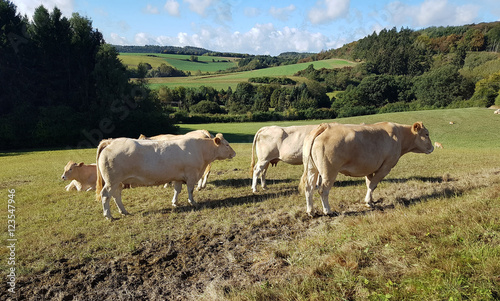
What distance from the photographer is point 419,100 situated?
209 ft

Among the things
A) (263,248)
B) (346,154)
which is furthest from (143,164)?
(346,154)

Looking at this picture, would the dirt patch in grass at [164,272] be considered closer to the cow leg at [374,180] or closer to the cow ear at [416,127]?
the cow leg at [374,180]

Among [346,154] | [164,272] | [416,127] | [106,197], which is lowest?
[164,272]

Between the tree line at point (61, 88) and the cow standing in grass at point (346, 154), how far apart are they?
30468 millimetres

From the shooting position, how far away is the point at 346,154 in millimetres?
6371

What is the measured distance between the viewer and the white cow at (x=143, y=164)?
23.2 ft

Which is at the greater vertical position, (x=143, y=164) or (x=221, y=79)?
(x=221, y=79)

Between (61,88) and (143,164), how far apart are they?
33787mm

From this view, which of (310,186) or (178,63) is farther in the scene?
(178,63)

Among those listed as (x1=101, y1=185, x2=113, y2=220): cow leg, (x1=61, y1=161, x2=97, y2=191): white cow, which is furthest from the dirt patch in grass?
(x1=61, y1=161, x2=97, y2=191): white cow

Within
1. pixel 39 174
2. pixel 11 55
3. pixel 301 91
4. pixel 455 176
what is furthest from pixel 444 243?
pixel 301 91

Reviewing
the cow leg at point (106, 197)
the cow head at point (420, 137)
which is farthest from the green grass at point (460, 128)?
the cow leg at point (106, 197)

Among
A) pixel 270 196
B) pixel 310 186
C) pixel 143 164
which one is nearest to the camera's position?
pixel 310 186

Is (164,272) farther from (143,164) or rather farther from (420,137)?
(420,137)
